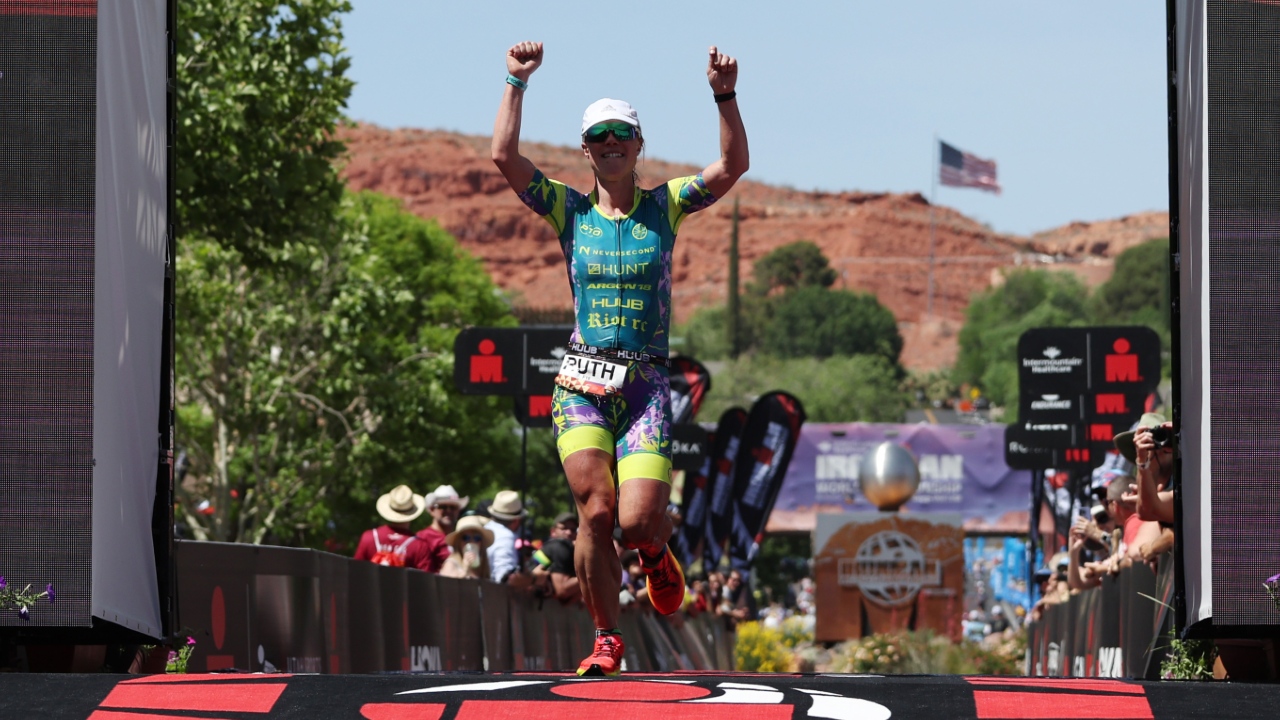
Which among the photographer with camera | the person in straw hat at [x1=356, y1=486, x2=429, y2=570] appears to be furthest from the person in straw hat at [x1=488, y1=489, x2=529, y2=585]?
the photographer with camera

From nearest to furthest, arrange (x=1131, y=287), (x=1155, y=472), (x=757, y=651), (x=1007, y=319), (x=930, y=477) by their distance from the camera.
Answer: (x=1155, y=472)
(x=757, y=651)
(x=930, y=477)
(x=1131, y=287)
(x=1007, y=319)

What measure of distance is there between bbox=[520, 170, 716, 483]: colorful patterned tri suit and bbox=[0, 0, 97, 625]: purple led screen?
1.60 meters

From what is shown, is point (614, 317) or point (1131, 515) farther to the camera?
point (1131, 515)

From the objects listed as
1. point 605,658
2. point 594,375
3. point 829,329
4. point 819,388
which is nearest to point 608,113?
point 594,375

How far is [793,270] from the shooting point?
194250mm

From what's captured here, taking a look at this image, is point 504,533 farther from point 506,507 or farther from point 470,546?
point 470,546

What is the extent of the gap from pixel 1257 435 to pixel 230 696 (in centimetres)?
347

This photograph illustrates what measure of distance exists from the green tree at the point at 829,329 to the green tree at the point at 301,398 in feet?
412

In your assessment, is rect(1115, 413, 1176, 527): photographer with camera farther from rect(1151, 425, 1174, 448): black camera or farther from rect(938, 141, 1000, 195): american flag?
rect(938, 141, 1000, 195): american flag

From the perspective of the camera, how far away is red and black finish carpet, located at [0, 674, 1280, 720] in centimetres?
544

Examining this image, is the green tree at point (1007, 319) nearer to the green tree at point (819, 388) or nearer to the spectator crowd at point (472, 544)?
the green tree at point (819, 388)

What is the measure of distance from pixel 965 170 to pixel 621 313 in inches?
5861

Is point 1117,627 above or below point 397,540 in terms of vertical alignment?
below

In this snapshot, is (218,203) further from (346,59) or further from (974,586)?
(974,586)
